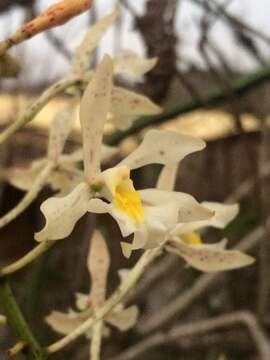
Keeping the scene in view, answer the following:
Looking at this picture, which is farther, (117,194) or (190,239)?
(190,239)

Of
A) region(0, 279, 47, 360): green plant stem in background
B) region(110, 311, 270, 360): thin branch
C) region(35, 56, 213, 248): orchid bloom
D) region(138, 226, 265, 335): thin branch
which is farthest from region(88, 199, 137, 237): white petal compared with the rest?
region(138, 226, 265, 335): thin branch

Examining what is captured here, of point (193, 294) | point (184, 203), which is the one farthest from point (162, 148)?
point (193, 294)

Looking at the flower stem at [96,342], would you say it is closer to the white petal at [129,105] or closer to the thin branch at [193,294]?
the white petal at [129,105]

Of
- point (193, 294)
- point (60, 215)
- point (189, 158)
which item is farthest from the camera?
point (189, 158)

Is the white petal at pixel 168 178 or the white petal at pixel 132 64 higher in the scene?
the white petal at pixel 132 64

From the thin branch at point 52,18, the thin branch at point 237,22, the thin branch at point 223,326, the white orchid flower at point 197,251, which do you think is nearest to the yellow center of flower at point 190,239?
the white orchid flower at point 197,251

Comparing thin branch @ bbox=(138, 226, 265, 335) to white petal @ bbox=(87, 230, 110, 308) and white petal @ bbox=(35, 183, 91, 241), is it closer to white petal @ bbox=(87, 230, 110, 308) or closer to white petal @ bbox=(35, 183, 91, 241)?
white petal @ bbox=(87, 230, 110, 308)

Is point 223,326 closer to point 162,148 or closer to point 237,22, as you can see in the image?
point 237,22
